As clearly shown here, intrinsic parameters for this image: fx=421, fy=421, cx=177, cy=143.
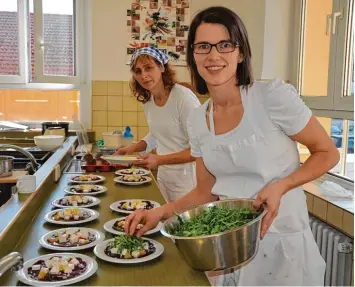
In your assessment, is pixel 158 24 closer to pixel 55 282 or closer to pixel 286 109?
pixel 286 109

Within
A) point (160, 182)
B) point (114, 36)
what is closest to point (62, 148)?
point (160, 182)

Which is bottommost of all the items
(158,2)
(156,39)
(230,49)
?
(230,49)

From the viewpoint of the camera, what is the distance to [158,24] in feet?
12.7

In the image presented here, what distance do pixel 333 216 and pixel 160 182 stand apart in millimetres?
1005

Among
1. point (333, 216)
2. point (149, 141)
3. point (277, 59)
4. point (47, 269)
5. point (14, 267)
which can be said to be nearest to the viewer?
point (14, 267)

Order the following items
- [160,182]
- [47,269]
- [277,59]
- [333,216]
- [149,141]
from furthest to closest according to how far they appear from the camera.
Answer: [277,59] → [149,141] → [160,182] → [333,216] → [47,269]

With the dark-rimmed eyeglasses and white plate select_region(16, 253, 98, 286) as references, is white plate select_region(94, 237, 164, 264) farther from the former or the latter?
the dark-rimmed eyeglasses

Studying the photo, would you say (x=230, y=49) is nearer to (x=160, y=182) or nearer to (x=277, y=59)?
(x=160, y=182)

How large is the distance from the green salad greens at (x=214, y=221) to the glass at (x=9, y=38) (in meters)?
3.37

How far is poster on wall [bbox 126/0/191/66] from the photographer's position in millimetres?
3834

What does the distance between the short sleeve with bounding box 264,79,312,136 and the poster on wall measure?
2710mm

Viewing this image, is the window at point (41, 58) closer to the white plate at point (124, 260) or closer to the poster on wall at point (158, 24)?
the poster on wall at point (158, 24)

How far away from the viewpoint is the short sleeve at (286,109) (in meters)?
1.26

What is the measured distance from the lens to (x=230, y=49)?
50.4 inches
